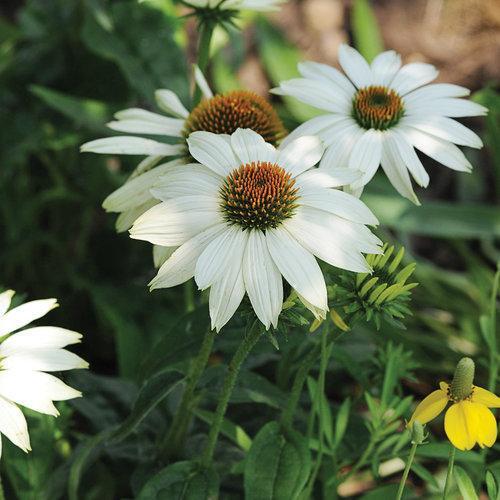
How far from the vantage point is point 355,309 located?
672 mm

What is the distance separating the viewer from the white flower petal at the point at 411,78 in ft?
2.80

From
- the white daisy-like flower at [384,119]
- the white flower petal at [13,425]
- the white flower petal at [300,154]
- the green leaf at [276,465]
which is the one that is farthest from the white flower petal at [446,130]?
the white flower petal at [13,425]

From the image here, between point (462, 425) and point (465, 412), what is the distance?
0.4 inches

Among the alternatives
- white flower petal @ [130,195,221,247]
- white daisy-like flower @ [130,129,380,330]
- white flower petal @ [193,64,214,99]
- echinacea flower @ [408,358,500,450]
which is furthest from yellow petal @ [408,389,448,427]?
white flower petal @ [193,64,214,99]

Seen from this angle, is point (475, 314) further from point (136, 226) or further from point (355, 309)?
point (136, 226)

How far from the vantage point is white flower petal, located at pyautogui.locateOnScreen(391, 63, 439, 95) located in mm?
852

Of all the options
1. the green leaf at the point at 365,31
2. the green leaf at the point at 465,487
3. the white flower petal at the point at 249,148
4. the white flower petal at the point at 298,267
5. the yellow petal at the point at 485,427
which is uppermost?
the green leaf at the point at 365,31

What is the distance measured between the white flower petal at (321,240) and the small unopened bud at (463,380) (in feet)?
0.33

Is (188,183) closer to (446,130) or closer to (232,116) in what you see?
(232,116)

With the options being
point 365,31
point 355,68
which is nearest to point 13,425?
point 355,68

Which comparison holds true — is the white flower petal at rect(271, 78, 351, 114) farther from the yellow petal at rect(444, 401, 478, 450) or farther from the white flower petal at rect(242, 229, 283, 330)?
the yellow petal at rect(444, 401, 478, 450)

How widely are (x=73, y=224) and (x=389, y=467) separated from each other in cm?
72

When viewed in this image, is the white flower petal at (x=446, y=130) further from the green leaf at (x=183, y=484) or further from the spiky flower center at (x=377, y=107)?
the green leaf at (x=183, y=484)

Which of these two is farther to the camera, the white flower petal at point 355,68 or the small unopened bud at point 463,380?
the white flower petal at point 355,68
